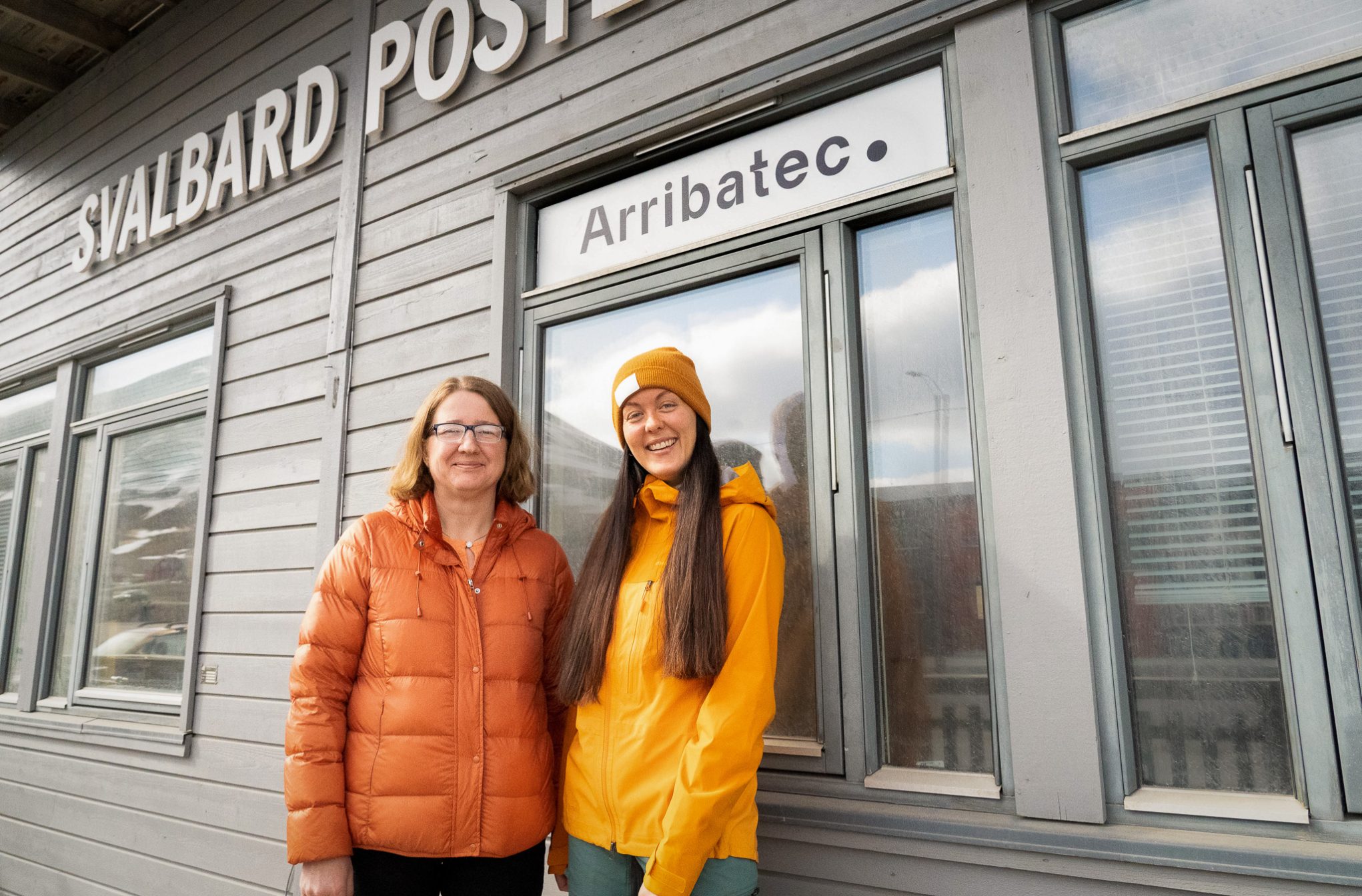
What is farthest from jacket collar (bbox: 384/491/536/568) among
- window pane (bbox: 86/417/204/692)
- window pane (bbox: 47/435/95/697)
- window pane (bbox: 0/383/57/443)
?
window pane (bbox: 0/383/57/443)

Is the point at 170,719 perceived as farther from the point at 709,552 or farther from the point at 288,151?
the point at 709,552

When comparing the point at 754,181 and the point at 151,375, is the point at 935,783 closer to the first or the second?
the point at 754,181

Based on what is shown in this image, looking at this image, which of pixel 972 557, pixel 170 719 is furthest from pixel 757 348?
pixel 170 719

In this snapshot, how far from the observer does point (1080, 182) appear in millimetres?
1954

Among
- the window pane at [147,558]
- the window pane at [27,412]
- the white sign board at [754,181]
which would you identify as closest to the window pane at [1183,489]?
the white sign board at [754,181]

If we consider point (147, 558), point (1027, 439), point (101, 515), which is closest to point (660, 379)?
point (1027, 439)

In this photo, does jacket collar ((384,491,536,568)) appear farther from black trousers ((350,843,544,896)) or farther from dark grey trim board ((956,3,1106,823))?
dark grey trim board ((956,3,1106,823))

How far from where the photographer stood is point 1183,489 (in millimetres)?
1748

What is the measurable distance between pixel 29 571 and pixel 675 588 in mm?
4894

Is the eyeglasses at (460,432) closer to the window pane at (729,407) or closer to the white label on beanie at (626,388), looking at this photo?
the white label on beanie at (626,388)

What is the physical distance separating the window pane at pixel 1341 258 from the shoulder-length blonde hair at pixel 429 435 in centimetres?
171

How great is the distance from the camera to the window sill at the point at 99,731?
364 cm

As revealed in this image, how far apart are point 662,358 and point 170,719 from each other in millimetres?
3215

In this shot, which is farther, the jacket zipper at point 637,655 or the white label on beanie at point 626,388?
the white label on beanie at point 626,388
